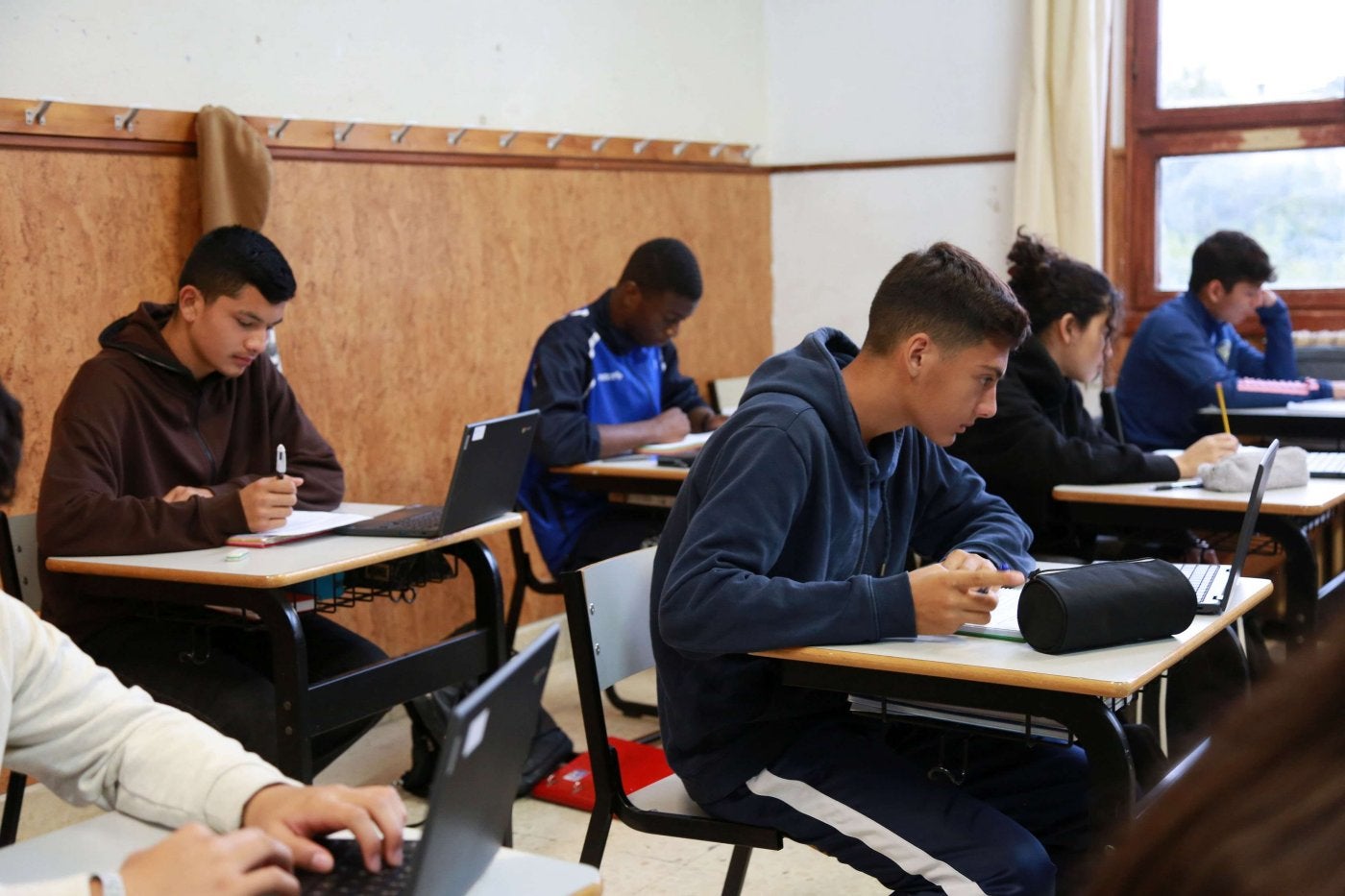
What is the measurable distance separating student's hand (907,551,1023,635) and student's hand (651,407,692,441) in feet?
6.87

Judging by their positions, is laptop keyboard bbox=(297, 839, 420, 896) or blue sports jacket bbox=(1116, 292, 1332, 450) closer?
laptop keyboard bbox=(297, 839, 420, 896)

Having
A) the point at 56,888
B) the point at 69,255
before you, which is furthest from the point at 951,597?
the point at 69,255

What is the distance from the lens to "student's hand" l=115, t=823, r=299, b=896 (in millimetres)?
Result: 1133

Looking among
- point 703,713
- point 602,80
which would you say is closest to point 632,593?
point 703,713

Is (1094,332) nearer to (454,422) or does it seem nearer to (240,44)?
(454,422)

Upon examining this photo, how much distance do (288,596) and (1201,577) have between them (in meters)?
1.58

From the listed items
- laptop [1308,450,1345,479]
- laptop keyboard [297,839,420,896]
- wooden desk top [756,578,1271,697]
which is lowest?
laptop [1308,450,1345,479]

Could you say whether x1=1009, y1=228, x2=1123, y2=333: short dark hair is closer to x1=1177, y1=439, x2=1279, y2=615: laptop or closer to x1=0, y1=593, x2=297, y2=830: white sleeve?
x1=1177, y1=439, x2=1279, y2=615: laptop

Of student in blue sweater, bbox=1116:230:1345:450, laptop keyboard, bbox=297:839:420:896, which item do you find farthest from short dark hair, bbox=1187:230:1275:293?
laptop keyboard, bbox=297:839:420:896

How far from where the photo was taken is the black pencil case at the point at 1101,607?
185 cm

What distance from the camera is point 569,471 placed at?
3766mm

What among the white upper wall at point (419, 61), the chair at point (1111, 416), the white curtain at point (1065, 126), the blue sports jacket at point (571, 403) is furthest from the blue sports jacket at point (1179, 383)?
the white upper wall at point (419, 61)

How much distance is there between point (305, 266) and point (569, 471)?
90cm

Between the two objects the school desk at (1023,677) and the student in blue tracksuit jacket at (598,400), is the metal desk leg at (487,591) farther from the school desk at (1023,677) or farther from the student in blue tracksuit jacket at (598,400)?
the school desk at (1023,677)
